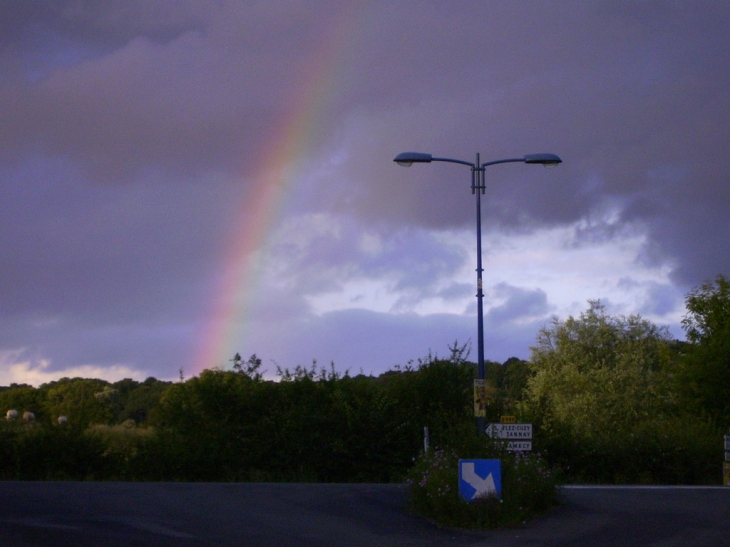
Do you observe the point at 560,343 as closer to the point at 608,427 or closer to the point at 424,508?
the point at 608,427

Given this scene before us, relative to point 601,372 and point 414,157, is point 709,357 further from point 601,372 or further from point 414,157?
point 414,157

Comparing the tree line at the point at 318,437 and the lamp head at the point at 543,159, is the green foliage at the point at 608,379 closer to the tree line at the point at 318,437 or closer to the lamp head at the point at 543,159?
the tree line at the point at 318,437

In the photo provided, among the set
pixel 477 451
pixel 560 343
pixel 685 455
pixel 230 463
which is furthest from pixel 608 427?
pixel 477 451

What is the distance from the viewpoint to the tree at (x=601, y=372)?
4531cm

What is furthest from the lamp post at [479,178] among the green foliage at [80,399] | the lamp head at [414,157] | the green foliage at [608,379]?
the green foliage at [80,399]

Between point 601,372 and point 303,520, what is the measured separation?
38.3 metres

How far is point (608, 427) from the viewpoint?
4425cm

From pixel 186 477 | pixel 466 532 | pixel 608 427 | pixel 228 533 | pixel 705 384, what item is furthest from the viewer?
pixel 608 427

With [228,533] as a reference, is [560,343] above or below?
above

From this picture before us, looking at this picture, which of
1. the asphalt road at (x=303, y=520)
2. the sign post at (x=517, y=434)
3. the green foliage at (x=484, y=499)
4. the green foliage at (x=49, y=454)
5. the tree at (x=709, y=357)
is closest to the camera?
the asphalt road at (x=303, y=520)

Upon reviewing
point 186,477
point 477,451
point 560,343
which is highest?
point 560,343

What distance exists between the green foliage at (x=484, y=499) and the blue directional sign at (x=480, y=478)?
0.11 m

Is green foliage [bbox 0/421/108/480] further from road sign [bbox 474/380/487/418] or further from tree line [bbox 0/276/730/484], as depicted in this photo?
road sign [bbox 474/380/487/418]

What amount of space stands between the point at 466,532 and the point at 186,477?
1538cm
